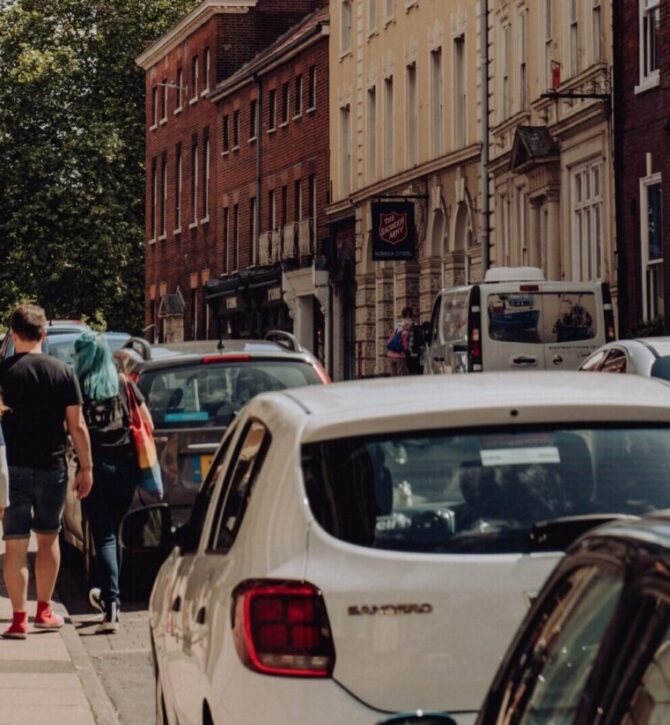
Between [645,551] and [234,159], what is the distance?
2527 inches

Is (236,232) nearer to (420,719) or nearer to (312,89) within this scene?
(312,89)

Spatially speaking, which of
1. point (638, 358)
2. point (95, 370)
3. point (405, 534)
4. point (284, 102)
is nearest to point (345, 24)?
point (284, 102)

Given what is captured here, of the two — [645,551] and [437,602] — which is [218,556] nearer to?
[437,602]

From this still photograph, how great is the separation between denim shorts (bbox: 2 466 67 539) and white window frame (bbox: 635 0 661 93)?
2271 centimetres

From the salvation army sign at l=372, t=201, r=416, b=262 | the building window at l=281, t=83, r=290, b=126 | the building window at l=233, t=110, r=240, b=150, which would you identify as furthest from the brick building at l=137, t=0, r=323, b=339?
the salvation army sign at l=372, t=201, r=416, b=262

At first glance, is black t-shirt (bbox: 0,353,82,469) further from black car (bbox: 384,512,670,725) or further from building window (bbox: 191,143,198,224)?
building window (bbox: 191,143,198,224)

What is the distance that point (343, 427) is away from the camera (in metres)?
5.56

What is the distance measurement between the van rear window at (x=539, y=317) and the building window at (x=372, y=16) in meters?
24.3

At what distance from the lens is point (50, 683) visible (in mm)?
10172

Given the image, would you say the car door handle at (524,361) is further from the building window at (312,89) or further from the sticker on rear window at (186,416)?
the building window at (312,89)

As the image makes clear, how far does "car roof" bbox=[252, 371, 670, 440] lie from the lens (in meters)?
5.55

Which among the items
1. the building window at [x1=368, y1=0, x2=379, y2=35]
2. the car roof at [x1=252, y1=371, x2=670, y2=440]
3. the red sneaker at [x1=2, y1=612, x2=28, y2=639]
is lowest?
the red sneaker at [x1=2, y1=612, x2=28, y2=639]

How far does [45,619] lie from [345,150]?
1752 inches

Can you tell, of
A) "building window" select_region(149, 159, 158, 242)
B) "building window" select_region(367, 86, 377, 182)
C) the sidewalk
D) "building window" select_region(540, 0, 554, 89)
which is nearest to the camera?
the sidewalk
